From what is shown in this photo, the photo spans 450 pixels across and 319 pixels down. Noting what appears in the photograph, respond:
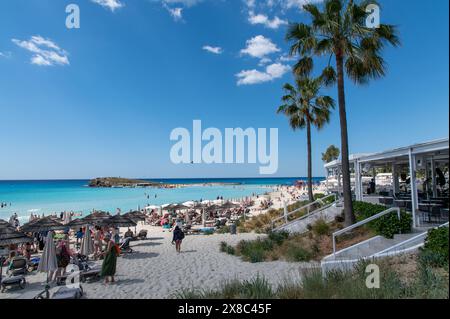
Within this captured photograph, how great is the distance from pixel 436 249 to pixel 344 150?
5.18 meters

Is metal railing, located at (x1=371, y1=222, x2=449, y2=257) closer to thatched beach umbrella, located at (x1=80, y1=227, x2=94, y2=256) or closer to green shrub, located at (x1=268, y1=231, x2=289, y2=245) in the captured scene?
→ green shrub, located at (x1=268, y1=231, x2=289, y2=245)

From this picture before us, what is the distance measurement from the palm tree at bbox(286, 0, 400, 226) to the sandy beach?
4498 mm

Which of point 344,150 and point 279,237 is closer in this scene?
point 344,150

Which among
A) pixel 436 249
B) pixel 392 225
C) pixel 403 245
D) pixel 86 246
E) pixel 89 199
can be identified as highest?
pixel 392 225

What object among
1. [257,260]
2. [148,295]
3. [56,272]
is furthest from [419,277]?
[56,272]

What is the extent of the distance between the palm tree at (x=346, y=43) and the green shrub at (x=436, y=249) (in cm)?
416

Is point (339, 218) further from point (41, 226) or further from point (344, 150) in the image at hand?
point (41, 226)

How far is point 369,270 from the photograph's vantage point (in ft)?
19.5

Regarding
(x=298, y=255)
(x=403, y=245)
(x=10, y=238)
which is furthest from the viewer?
(x=298, y=255)

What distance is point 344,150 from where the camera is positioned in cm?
1070

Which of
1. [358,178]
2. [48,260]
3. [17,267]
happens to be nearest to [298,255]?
[358,178]

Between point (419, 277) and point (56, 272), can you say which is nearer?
point (419, 277)
